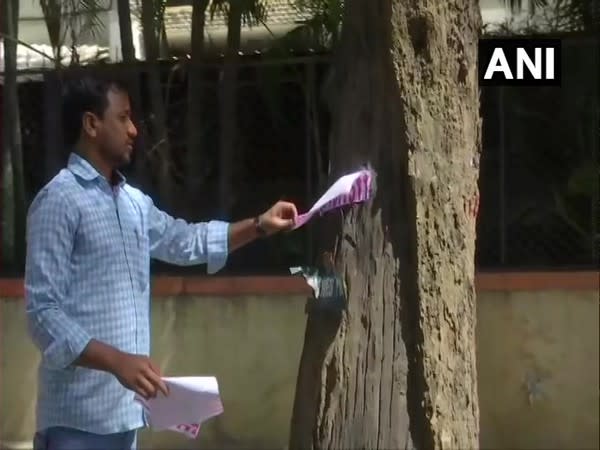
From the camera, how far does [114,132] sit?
8.85 ft

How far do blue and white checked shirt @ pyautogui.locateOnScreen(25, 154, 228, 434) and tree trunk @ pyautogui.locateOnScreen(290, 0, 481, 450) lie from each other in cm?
51

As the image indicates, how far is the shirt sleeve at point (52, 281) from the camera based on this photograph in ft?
8.06

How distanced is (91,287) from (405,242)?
798 mm

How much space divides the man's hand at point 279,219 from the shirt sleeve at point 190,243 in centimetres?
13

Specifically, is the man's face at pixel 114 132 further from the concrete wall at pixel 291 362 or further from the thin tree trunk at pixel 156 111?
the thin tree trunk at pixel 156 111

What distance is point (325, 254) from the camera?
280 centimetres

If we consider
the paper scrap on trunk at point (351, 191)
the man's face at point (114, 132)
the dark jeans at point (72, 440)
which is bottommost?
the dark jeans at point (72, 440)

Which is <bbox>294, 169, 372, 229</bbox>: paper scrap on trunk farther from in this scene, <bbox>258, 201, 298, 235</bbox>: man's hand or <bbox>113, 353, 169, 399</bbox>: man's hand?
<bbox>113, 353, 169, 399</bbox>: man's hand

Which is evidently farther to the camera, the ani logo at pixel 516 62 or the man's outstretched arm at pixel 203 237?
the ani logo at pixel 516 62

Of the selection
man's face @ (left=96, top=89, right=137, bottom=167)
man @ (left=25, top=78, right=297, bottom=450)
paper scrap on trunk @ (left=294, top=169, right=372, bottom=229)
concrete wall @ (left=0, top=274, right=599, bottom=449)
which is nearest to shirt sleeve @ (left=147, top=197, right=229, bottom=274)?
man @ (left=25, top=78, right=297, bottom=450)

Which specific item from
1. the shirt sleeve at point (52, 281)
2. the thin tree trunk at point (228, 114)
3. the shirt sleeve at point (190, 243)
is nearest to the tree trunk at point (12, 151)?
the thin tree trunk at point (228, 114)

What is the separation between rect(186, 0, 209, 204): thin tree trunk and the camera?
20.2 feet

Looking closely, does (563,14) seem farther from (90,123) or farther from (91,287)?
(91,287)

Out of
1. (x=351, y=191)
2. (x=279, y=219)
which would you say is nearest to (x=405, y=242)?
(x=351, y=191)
